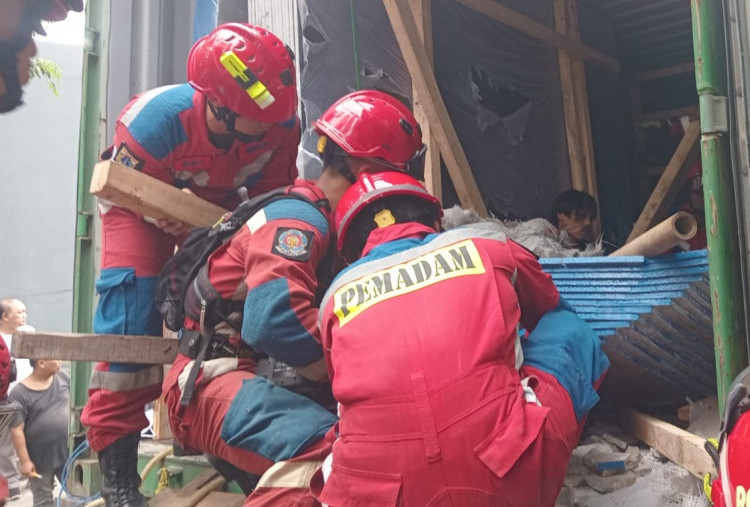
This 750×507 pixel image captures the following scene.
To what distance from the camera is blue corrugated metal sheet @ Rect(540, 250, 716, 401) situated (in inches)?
93.0

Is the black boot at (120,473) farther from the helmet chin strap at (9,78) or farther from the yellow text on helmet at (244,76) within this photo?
the helmet chin strap at (9,78)

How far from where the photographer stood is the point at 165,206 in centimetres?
286

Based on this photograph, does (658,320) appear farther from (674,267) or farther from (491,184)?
(491,184)

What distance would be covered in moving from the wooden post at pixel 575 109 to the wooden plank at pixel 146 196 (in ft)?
12.8

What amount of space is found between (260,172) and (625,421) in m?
2.12

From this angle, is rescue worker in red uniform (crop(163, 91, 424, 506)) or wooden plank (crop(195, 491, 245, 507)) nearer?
rescue worker in red uniform (crop(163, 91, 424, 506))

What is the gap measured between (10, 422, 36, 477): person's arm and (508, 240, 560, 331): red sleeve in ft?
17.1

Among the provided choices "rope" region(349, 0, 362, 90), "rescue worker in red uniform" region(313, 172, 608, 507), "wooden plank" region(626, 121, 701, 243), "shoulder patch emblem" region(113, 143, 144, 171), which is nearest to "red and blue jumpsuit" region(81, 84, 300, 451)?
"shoulder patch emblem" region(113, 143, 144, 171)

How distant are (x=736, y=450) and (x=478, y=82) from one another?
181 inches

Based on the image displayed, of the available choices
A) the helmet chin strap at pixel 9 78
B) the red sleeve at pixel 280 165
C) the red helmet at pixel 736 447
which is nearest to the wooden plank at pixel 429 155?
the red sleeve at pixel 280 165

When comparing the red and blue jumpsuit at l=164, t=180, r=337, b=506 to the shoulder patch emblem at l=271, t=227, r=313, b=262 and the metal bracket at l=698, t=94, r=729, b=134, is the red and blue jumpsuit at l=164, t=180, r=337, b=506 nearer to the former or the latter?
the shoulder patch emblem at l=271, t=227, r=313, b=262

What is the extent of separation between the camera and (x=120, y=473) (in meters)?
2.92

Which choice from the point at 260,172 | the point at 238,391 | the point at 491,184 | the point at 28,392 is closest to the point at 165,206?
the point at 260,172

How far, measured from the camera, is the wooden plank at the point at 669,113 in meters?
7.35
